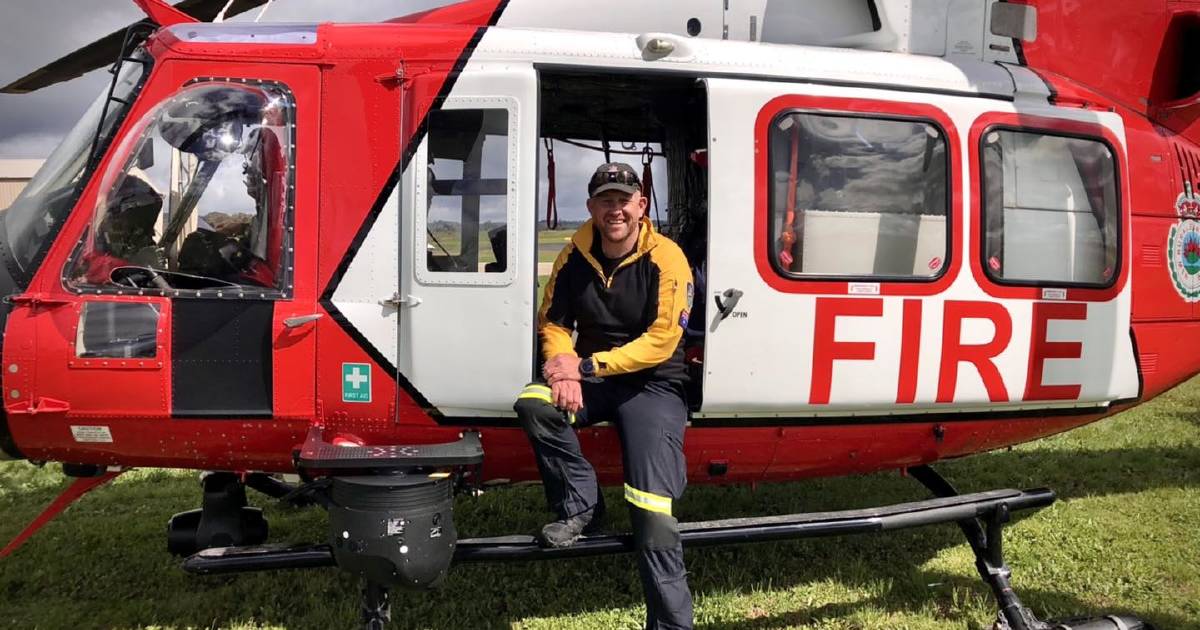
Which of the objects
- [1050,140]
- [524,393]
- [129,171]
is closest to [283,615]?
[524,393]

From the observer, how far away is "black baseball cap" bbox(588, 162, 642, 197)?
9.29 feet

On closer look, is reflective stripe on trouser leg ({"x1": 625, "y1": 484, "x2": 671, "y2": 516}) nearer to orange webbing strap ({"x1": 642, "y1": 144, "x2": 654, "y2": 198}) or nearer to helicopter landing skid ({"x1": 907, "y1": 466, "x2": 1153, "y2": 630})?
helicopter landing skid ({"x1": 907, "y1": 466, "x2": 1153, "y2": 630})

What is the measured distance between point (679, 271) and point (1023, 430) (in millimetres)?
2072

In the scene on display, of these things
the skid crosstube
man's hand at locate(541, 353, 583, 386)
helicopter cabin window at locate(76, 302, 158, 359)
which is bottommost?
the skid crosstube

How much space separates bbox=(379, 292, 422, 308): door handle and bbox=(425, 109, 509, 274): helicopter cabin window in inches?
5.4

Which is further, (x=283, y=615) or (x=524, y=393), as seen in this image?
(x=283, y=615)

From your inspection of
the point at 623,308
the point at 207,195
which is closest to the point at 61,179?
Answer: the point at 207,195

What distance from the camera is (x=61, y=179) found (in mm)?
2943

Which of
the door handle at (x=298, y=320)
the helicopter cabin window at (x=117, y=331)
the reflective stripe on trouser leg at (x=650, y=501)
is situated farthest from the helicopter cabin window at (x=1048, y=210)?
the helicopter cabin window at (x=117, y=331)

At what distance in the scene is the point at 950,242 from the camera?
10.3ft

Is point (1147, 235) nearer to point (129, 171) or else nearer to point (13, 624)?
point (129, 171)

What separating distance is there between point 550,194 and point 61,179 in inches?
98.2

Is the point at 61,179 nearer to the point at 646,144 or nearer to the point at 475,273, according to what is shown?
the point at 475,273

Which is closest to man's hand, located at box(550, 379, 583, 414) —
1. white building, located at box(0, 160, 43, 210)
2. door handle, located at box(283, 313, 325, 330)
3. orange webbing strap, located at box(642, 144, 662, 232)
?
door handle, located at box(283, 313, 325, 330)
